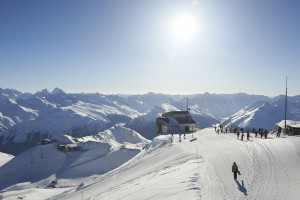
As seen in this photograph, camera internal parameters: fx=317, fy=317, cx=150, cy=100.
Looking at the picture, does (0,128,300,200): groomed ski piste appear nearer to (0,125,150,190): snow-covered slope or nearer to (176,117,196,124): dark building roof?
(0,125,150,190): snow-covered slope

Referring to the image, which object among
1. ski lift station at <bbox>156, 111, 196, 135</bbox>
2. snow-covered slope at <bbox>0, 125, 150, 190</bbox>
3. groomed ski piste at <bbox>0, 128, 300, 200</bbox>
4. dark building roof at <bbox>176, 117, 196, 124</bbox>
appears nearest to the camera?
groomed ski piste at <bbox>0, 128, 300, 200</bbox>

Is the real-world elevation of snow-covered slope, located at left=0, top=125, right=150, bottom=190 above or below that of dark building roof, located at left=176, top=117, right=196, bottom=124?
below

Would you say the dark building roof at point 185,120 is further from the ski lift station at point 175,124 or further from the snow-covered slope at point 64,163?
the snow-covered slope at point 64,163

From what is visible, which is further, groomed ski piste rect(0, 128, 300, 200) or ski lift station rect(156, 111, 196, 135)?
ski lift station rect(156, 111, 196, 135)

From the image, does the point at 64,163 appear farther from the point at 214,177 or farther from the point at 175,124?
the point at 214,177

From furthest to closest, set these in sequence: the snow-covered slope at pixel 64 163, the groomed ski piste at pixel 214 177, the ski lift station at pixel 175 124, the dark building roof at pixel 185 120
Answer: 1. the dark building roof at pixel 185 120
2. the ski lift station at pixel 175 124
3. the snow-covered slope at pixel 64 163
4. the groomed ski piste at pixel 214 177

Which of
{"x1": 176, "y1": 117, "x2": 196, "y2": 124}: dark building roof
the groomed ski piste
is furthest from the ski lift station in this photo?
the groomed ski piste

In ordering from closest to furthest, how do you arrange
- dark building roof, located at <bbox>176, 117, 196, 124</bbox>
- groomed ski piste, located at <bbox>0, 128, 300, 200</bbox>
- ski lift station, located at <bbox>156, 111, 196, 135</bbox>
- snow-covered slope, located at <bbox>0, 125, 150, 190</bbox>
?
groomed ski piste, located at <bbox>0, 128, 300, 200</bbox>, snow-covered slope, located at <bbox>0, 125, 150, 190</bbox>, ski lift station, located at <bbox>156, 111, 196, 135</bbox>, dark building roof, located at <bbox>176, 117, 196, 124</bbox>

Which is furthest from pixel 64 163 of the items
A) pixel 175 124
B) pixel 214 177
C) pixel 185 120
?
pixel 214 177

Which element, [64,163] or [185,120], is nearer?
[185,120]

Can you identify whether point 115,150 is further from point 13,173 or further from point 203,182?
point 203,182

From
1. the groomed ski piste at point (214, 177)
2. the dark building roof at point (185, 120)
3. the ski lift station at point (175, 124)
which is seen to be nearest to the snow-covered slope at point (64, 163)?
the ski lift station at point (175, 124)

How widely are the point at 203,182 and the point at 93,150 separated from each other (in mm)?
71618

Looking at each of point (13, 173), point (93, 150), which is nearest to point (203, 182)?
point (93, 150)
